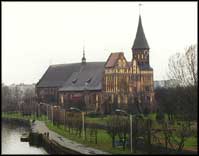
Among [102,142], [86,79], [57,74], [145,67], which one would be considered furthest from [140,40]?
[102,142]

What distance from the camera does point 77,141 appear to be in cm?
3519

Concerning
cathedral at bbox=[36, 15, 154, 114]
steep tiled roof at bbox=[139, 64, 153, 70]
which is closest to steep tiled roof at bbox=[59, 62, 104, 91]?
cathedral at bbox=[36, 15, 154, 114]

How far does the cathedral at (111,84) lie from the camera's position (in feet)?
216

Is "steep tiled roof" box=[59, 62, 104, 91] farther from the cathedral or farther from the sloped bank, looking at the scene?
the sloped bank

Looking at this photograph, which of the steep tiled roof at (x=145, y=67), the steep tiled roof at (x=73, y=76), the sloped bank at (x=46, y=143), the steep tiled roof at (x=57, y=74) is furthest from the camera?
the steep tiled roof at (x=57, y=74)

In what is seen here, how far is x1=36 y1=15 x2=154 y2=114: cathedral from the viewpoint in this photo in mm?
65688

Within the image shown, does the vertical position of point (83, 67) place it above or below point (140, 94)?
above

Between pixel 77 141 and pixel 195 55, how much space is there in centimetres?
1434

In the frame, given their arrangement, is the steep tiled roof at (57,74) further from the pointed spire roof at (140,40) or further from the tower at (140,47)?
the pointed spire roof at (140,40)

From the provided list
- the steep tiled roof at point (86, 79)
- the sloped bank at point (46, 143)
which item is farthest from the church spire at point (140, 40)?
the sloped bank at point (46, 143)

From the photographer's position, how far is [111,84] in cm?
6594

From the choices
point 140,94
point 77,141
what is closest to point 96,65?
point 140,94

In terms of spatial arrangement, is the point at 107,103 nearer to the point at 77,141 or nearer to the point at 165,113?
the point at 165,113

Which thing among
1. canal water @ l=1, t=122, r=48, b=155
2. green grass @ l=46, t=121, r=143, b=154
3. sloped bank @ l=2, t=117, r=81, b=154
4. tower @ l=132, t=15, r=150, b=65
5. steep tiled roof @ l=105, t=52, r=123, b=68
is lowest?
canal water @ l=1, t=122, r=48, b=155
